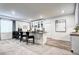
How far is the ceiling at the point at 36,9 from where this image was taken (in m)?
3.59

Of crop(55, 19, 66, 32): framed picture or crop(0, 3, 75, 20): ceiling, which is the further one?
crop(0, 3, 75, 20): ceiling

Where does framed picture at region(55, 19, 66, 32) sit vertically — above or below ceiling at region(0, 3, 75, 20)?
below

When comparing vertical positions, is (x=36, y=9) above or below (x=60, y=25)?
above

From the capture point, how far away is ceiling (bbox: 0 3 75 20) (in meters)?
3.59

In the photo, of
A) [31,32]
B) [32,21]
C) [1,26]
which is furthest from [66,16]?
[1,26]

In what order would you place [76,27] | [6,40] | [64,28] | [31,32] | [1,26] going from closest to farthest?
1. [76,27]
2. [64,28]
3. [1,26]
4. [6,40]
5. [31,32]

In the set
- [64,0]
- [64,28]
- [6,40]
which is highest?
[64,0]

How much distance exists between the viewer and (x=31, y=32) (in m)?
5.40

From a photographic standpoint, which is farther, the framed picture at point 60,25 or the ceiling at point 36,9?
the ceiling at point 36,9

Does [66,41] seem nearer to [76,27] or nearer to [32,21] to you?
[76,27]

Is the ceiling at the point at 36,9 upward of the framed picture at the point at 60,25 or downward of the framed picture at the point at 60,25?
upward

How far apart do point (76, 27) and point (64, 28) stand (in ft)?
1.62

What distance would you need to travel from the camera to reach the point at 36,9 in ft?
14.2

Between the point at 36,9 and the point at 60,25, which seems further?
the point at 36,9
